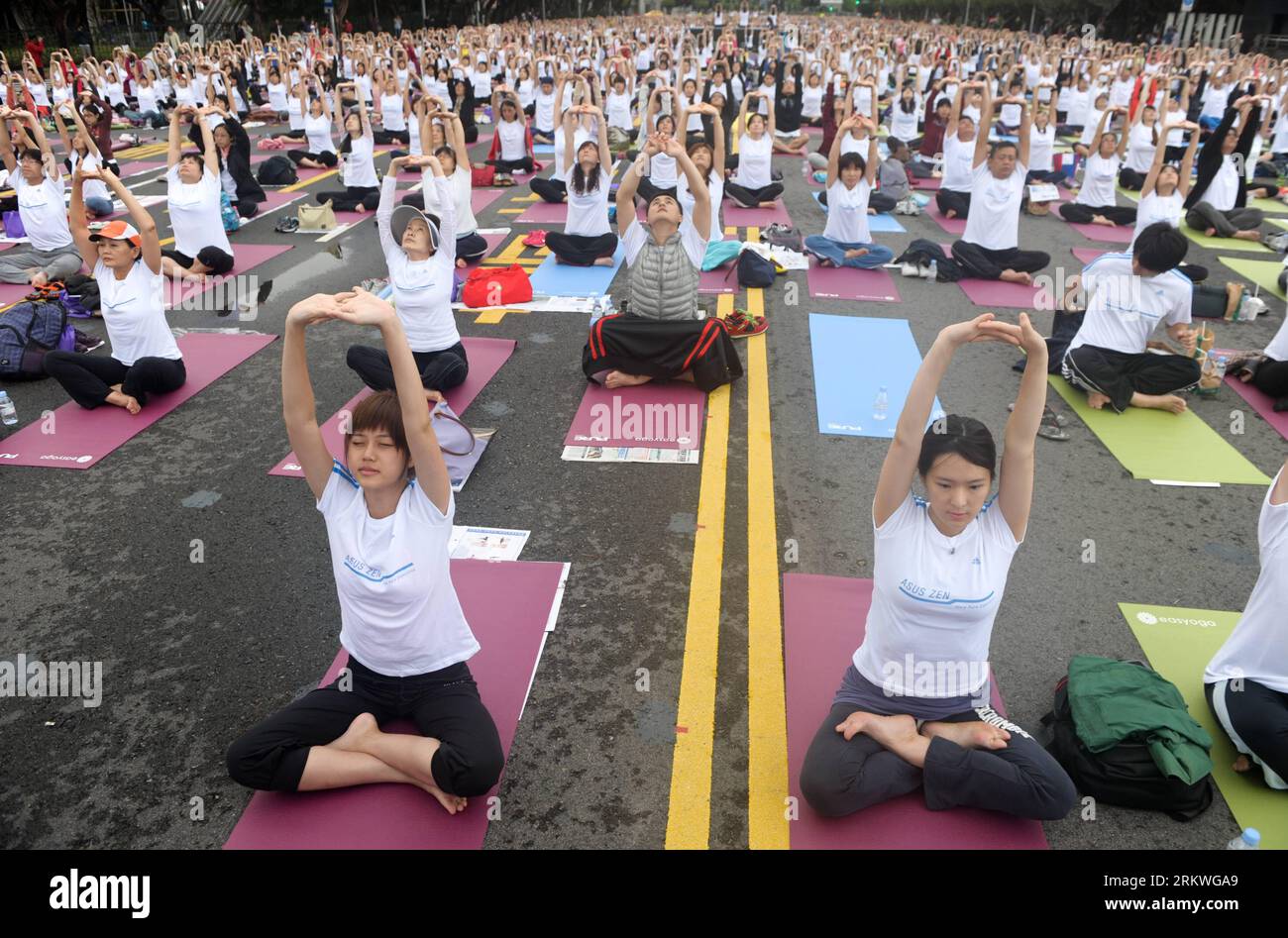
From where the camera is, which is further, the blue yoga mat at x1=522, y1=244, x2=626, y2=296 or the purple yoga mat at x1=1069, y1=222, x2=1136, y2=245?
the purple yoga mat at x1=1069, y1=222, x2=1136, y2=245

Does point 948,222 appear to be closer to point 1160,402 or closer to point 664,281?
point 1160,402

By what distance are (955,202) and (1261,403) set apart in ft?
22.6

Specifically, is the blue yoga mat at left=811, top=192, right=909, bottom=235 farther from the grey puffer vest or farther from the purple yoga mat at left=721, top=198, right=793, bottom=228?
the grey puffer vest

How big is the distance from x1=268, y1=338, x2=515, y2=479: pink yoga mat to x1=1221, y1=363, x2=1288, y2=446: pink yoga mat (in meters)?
6.50

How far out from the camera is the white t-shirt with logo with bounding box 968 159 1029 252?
32.1 feet

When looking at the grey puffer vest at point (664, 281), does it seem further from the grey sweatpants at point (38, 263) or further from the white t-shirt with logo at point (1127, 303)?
the grey sweatpants at point (38, 263)

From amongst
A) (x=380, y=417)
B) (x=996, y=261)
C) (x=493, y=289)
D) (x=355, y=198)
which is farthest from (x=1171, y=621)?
(x=355, y=198)

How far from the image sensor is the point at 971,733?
3.47 m

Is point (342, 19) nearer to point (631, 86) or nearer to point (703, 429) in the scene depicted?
point (631, 86)

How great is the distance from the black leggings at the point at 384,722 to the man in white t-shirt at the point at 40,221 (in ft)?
25.7

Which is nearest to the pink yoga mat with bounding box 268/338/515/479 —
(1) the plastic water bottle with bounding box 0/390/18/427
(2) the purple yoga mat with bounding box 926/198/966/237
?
Answer: (1) the plastic water bottle with bounding box 0/390/18/427

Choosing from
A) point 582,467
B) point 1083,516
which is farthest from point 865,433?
point 582,467
